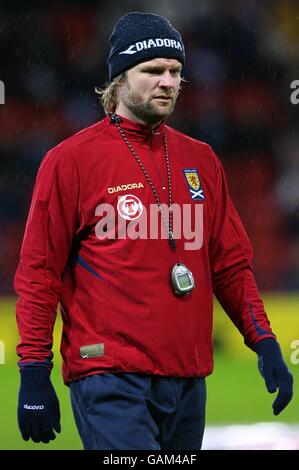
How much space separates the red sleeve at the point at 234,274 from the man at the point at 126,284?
7 centimetres

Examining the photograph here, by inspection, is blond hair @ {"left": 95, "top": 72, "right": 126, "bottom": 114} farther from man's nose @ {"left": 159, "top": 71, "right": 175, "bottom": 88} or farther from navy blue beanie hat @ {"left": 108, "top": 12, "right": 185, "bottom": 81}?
man's nose @ {"left": 159, "top": 71, "right": 175, "bottom": 88}

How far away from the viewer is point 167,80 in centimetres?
361

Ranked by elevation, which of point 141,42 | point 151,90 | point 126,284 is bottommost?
point 126,284

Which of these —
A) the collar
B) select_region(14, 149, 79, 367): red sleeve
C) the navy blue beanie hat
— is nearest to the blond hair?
the navy blue beanie hat

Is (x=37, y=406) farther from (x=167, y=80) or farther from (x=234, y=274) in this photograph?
(x=167, y=80)

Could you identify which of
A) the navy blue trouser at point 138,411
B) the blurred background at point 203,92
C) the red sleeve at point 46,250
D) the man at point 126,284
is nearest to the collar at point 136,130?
the man at point 126,284

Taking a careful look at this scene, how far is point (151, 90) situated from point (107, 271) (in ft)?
2.04

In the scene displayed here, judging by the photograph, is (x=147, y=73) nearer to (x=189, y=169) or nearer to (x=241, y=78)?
(x=189, y=169)

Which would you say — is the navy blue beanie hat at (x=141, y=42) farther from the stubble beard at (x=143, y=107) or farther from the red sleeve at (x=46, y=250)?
the red sleeve at (x=46, y=250)

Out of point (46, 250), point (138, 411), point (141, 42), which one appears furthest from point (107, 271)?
point (141, 42)

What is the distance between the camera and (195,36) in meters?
12.0

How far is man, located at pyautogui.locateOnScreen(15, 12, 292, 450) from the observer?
3.45m

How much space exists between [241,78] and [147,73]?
838 centimetres

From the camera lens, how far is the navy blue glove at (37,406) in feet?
11.2
